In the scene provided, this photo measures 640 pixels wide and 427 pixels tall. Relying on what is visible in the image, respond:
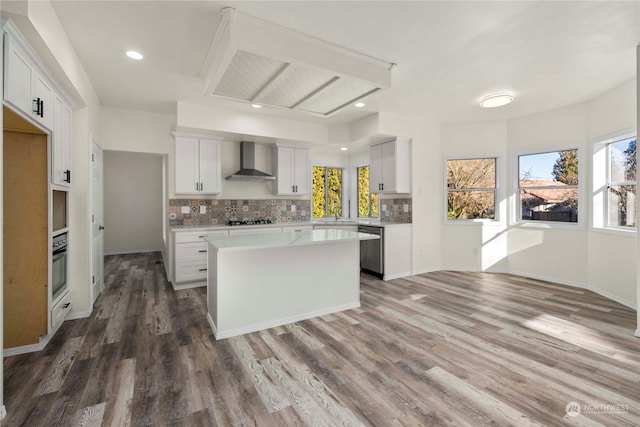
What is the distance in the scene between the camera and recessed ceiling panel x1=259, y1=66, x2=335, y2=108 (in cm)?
270

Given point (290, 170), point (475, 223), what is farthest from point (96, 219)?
point (475, 223)

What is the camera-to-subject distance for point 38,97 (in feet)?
7.34

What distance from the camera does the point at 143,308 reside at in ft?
11.5

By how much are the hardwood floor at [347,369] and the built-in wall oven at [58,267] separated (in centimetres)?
41

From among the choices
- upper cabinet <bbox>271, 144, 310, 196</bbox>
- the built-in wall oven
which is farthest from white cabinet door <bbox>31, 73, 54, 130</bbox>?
upper cabinet <bbox>271, 144, 310, 196</bbox>

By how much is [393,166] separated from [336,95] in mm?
2126

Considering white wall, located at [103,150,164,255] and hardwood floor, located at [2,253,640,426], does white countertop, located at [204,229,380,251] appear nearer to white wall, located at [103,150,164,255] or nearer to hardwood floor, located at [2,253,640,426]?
hardwood floor, located at [2,253,640,426]

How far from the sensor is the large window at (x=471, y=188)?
207 inches

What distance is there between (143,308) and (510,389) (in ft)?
12.1

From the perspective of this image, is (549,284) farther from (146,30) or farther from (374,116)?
(146,30)

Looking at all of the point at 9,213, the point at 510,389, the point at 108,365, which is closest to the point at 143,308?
the point at 108,365

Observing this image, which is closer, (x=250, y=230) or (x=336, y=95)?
(x=336, y=95)

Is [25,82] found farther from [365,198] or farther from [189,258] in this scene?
[365,198]

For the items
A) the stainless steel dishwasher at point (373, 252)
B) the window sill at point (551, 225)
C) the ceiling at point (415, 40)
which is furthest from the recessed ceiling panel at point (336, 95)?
the window sill at point (551, 225)
